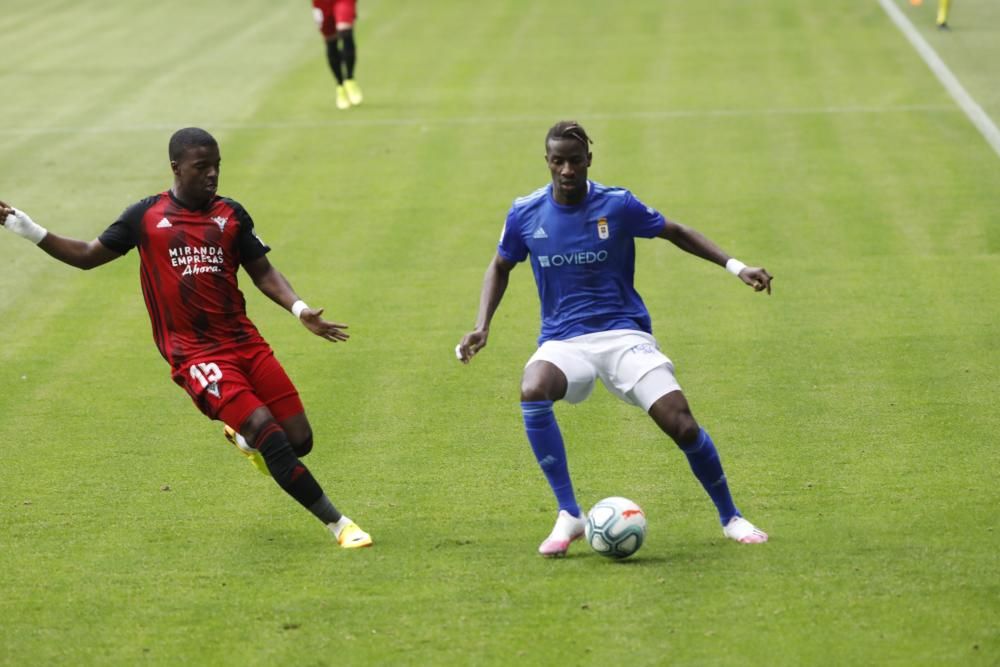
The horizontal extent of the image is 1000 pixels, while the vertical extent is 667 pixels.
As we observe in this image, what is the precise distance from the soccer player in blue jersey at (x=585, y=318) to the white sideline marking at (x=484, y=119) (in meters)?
14.3

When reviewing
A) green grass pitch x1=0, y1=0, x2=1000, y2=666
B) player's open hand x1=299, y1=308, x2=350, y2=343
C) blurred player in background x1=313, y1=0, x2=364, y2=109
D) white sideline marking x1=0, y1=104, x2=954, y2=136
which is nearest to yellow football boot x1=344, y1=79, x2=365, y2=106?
blurred player in background x1=313, y1=0, x2=364, y2=109

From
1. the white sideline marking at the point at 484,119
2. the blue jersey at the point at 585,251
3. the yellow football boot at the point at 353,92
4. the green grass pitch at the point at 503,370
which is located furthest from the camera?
the yellow football boot at the point at 353,92

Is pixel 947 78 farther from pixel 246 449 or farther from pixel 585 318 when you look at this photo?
pixel 246 449

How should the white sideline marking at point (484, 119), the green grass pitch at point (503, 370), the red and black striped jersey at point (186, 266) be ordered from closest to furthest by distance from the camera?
the green grass pitch at point (503, 370) < the red and black striped jersey at point (186, 266) < the white sideline marking at point (484, 119)

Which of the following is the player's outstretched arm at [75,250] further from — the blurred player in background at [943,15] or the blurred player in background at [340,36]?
the blurred player in background at [943,15]

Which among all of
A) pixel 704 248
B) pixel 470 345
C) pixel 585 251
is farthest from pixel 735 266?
pixel 470 345

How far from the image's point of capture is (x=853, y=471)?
10133 mm

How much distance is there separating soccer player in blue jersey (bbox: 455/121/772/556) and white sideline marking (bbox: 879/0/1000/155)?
13079 mm

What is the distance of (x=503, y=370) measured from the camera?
13180mm

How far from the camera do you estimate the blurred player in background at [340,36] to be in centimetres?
2372

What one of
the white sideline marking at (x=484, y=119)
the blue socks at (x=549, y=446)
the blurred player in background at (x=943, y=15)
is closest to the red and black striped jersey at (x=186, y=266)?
the blue socks at (x=549, y=446)

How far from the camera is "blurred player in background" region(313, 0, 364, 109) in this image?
77.8 feet

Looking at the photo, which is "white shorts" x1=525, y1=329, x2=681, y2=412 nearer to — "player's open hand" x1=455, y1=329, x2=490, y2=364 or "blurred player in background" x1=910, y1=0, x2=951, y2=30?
"player's open hand" x1=455, y1=329, x2=490, y2=364

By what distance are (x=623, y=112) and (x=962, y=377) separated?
11.8m
